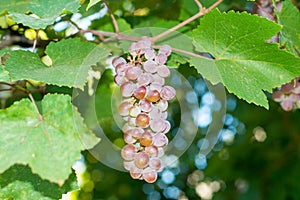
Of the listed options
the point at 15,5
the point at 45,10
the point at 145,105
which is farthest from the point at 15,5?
the point at 145,105

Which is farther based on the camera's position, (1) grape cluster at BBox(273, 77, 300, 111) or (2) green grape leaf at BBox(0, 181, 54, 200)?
(1) grape cluster at BBox(273, 77, 300, 111)

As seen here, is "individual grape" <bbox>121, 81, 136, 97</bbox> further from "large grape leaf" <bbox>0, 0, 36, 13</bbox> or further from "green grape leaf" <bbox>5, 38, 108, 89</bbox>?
"large grape leaf" <bbox>0, 0, 36, 13</bbox>

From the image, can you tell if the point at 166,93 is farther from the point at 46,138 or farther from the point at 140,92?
the point at 46,138

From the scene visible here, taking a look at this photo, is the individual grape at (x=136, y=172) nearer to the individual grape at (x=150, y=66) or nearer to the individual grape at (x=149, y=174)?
the individual grape at (x=149, y=174)

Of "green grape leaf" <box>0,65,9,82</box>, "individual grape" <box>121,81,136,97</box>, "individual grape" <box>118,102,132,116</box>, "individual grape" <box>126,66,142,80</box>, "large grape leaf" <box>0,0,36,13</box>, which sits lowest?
"individual grape" <box>118,102,132,116</box>

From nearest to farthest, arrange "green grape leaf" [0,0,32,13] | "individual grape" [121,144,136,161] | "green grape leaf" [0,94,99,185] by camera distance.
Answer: "green grape leaf" [0,94,99,185] < "individual grape" [121,144,136,161] < "green grape leaf" [0,0,32,13]

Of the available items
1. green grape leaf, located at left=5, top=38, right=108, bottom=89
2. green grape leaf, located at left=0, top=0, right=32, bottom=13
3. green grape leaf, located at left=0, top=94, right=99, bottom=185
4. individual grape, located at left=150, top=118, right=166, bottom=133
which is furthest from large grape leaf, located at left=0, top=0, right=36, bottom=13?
individual grape, located at left=150, top=118, right=166, bottom=133
